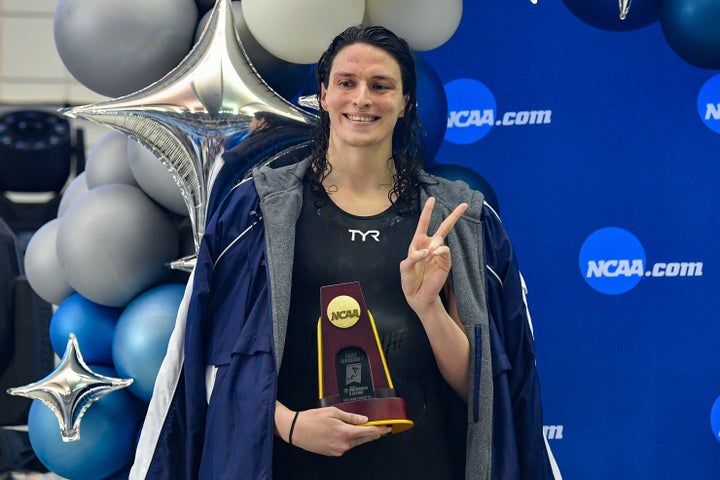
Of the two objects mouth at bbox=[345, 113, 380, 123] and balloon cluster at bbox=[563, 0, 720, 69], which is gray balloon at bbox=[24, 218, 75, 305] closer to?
mouth at bbox=[345, 113, 380, 123]

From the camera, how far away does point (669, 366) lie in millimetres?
3625

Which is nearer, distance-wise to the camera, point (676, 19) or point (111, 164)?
point (676, 19)

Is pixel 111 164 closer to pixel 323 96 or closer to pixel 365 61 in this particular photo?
pixel 323 96

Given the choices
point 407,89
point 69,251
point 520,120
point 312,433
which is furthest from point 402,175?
point 520,120

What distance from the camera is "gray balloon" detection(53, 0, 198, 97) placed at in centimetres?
273

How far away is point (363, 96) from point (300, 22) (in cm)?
62

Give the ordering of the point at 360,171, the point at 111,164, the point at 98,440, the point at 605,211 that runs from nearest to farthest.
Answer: the point at 360,171 → the point at 98,440 → the point at 111,164 → the point at 605,211

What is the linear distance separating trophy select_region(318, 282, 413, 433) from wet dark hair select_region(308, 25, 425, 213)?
286 millimetres

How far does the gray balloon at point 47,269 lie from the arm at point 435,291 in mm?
1559

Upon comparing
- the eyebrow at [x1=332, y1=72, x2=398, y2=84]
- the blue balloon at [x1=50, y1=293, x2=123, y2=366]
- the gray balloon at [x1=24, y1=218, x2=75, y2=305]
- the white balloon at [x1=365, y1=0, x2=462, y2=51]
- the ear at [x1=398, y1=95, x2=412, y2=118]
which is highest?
the white balloon at [x1=365, y1=0, x2=462, y2=51]

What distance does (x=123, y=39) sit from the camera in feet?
8.98

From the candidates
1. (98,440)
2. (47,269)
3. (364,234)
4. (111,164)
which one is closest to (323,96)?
(364,234)

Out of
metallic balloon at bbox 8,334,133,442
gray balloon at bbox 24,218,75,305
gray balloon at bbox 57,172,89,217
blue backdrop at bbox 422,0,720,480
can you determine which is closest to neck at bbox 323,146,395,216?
metallic balloon at bbox 8,334,133,442

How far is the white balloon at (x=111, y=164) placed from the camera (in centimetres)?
313
